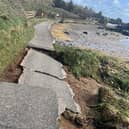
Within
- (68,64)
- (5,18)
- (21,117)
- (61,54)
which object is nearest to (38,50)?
(61,54)

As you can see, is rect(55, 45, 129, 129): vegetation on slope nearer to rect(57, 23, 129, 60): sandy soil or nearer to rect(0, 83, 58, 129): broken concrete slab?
rect(0, 83, 58, 129): broken concrete slab

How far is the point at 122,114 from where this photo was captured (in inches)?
498

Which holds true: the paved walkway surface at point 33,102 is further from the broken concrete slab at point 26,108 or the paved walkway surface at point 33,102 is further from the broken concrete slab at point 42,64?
the broken concrete slab at point 42,64

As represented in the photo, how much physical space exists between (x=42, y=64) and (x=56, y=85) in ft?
11.8

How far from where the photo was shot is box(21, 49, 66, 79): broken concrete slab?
16809 millimetres

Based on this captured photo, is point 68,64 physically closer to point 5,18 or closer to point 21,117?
point 5,18

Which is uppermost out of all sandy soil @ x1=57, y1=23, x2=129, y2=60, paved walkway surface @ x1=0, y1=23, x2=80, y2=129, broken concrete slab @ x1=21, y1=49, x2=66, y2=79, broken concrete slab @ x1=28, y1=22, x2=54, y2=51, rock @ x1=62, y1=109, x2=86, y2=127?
paved walkway surface @ x1=0, y1=23, x2=80, y2=129

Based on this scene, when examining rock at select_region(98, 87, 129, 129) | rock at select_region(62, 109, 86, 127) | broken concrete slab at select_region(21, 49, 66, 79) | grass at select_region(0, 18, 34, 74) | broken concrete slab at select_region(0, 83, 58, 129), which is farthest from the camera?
broken concrete slab at select_region(21, 49, 66, 79)

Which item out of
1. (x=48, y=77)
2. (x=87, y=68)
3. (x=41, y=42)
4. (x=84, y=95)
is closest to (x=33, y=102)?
(x=84, y=95)

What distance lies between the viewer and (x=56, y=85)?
49.1 feet

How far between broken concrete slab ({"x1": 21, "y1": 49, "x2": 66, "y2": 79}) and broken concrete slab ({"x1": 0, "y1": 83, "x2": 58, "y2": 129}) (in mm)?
5325

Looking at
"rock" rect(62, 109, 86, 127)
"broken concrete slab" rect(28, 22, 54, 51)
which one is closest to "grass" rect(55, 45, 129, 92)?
"broken concrete slab" rect(28, 22, 54, 51)

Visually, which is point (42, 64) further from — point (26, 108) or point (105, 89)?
point (26, 108)

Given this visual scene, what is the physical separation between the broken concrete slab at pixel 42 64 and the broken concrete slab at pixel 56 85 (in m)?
0.87
